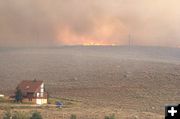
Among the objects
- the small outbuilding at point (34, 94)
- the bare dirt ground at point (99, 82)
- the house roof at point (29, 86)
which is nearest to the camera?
the bare dirt ground at point (99, 82)

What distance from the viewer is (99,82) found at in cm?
8075

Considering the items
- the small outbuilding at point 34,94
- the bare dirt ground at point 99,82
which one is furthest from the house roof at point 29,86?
the bare dirt ground at point 99,82

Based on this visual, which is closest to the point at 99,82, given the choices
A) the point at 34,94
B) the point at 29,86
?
the point at 29,86

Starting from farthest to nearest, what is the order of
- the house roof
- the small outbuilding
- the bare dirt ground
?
the house roof, the small outbuilding, the bare dirt ground

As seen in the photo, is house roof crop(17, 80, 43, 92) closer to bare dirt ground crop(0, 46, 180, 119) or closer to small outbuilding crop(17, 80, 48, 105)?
small outbuilding crop(17, 80, 48, 105)

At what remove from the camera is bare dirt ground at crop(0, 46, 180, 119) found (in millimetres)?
54088

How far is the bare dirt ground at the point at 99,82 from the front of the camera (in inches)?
2129

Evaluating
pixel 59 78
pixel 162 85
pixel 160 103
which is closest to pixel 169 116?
pixel 160 103

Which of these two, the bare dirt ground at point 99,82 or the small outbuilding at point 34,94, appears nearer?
the bare dirt ground at point 99,82

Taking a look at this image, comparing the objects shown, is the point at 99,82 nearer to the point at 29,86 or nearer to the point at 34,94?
the point at 29,86

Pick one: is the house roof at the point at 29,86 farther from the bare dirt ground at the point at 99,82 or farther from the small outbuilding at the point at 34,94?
the bare dirt ground at the point at 99,82

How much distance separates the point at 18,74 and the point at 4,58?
33.6 metres

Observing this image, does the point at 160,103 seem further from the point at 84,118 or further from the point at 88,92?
the point at 84,118

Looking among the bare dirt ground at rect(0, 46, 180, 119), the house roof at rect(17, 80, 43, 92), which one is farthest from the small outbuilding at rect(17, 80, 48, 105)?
the bare dirt ground at rect(0, 46, 180, 119)
